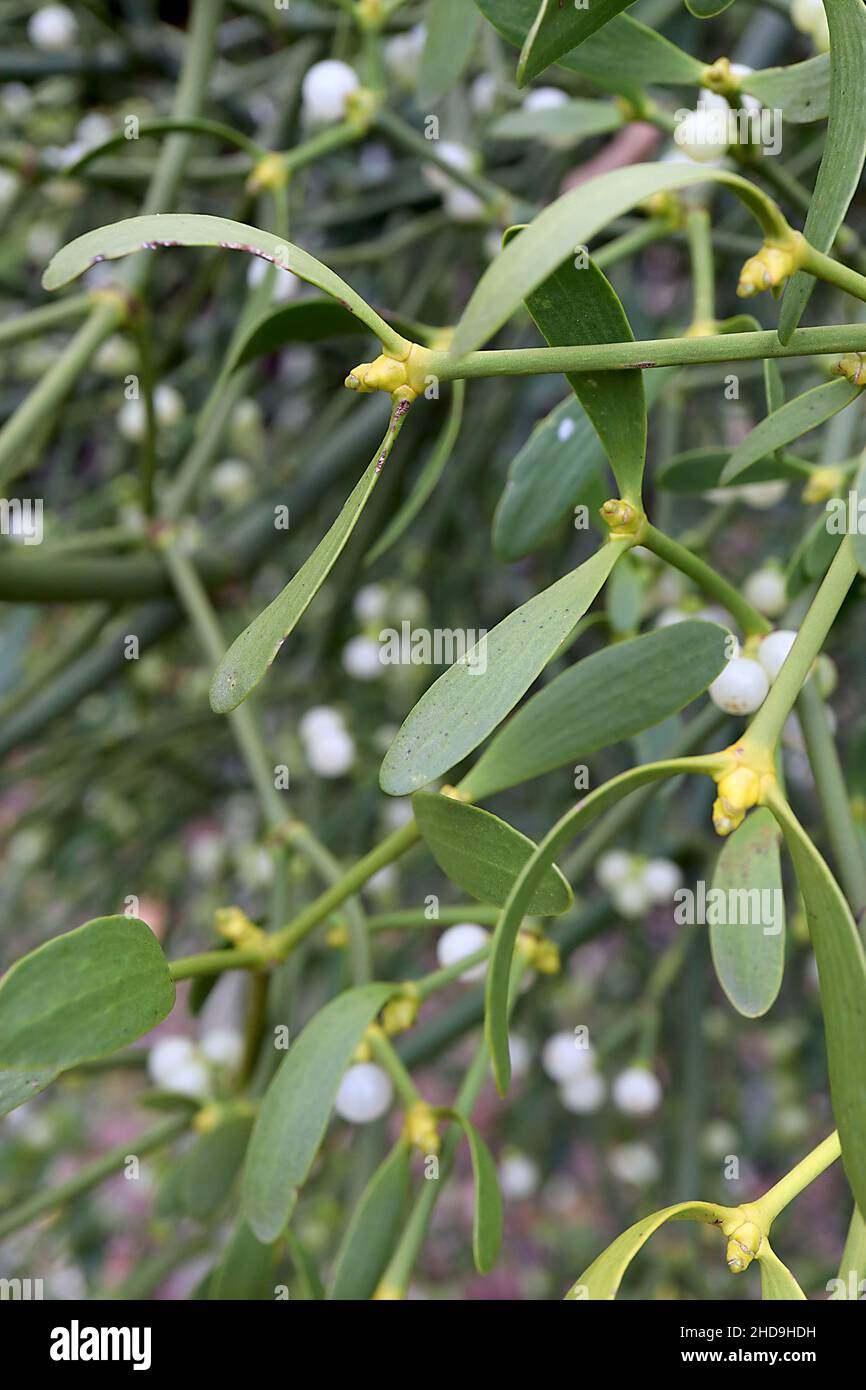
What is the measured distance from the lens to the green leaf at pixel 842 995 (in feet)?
0.83

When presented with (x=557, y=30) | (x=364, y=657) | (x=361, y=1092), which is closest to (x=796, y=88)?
(x=557, y=30)

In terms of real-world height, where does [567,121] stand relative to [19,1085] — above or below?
above

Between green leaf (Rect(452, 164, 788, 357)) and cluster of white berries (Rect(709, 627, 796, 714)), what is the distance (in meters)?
0.20

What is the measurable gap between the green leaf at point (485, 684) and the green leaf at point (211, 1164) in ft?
0.83

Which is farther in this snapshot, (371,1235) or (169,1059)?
(169,1059)

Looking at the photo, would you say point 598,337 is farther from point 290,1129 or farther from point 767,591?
point 767,591

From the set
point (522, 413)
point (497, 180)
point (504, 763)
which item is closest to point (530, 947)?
point (504, 763)

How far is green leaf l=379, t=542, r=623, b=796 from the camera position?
27 centimetres

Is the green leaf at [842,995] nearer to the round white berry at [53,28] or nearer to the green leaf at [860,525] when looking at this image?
the green leaf at [860,525]

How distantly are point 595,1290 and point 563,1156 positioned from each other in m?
0.93

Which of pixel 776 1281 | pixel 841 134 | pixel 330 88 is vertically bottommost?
pixel 776 1281

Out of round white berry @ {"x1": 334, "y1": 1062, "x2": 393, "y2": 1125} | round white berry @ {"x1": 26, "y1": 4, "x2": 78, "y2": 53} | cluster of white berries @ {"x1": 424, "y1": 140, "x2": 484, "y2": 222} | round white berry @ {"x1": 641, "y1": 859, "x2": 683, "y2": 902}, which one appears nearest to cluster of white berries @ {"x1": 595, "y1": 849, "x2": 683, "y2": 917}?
round white berry @ {"x1": 641, "y1": 859, "x2": 683, "y2": 902}

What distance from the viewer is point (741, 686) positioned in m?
0.39

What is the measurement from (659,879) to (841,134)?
51 centimetres
